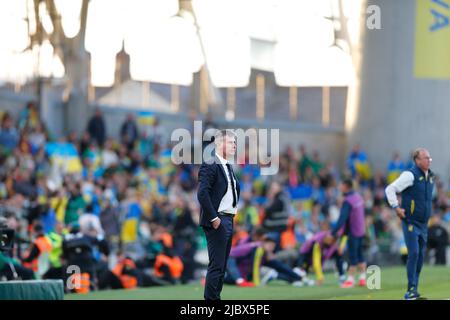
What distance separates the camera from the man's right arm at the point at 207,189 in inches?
570

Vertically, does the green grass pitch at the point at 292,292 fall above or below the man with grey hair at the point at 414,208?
below

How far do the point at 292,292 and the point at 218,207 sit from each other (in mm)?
5822

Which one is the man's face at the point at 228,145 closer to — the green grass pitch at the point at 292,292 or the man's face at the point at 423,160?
the man's face at the point at 423,160

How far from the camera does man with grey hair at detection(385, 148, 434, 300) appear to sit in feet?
55.4

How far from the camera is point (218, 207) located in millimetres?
14711

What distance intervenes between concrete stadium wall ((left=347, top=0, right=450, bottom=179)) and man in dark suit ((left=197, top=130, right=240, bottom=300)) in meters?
22.6

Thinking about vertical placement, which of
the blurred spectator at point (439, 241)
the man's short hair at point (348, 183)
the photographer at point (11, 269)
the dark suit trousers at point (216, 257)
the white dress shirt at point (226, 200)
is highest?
the white dress shirt at point (226, 200)

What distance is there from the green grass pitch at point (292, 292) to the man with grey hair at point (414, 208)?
2.44 ft

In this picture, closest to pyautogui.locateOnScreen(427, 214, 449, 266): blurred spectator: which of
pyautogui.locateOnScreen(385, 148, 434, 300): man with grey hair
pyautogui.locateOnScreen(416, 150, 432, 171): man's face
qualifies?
pyautogui.locateOnScreen(385, 148, 434, 300): man with grey hair

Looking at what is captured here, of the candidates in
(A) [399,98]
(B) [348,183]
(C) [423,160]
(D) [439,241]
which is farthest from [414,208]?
(A) [399,98]

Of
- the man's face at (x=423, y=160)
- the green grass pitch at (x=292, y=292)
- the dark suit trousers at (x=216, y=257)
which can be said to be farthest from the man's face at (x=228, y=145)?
the green grass pitch at (x=292, y=292)

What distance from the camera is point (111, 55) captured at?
3700 cm

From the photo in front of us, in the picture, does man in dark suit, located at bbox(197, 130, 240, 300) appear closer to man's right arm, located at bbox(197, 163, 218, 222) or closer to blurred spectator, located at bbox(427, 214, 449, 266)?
man's right arm, located at bbox(197, 163, 218, 222)

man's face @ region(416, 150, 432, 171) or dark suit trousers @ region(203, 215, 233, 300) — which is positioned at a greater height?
man's face @ region(416, 150, 432, 171)
